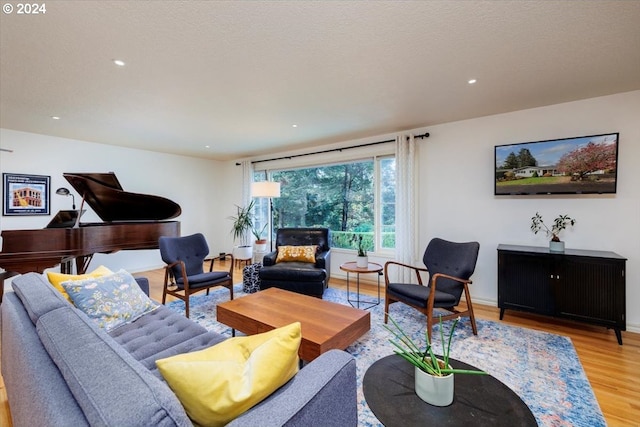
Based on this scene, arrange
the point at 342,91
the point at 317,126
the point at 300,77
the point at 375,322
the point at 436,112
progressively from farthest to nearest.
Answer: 1. the point at 317,126
2. the point at 436,112
3. the point at 375,322
4. the point at 342,91
5. the point at 300,77

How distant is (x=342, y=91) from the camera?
2877 millimetres

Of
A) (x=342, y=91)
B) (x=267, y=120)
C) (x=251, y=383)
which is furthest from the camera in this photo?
(x=267, y=120)

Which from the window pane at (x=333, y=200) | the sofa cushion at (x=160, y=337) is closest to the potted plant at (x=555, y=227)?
the window pane at (x=333, y=200)

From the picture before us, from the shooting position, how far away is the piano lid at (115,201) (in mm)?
3680

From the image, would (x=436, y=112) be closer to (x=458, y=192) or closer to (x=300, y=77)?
(x=458, y=192)

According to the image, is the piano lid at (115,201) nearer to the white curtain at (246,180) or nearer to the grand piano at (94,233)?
the grand piano at (94,233)

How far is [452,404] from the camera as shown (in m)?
1.23

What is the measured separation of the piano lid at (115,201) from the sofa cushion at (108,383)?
11.0 ft

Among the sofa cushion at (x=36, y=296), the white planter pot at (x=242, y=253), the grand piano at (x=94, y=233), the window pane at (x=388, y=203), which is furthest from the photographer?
the white planter pot at (x=242, y=253)

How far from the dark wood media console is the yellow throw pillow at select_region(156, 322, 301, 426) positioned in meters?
3.11

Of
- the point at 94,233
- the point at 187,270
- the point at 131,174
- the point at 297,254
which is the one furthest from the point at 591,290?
the point at 131,174

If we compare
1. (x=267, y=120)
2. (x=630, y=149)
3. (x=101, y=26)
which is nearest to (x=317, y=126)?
(x=267, y=120)

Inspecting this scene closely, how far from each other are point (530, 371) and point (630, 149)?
264cm

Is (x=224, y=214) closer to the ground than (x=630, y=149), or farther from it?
closer to the ground
